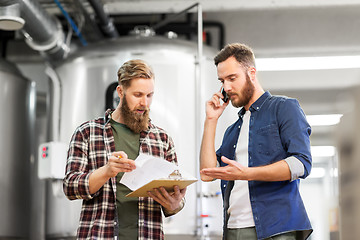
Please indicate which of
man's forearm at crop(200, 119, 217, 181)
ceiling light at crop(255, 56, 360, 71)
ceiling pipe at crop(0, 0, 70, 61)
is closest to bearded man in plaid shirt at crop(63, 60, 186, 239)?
man's forearm at crop(200, 119, 217, 181)

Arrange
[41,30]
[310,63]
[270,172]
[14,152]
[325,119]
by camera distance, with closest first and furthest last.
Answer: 1. [270,172]
2. [41,30]
3. [14,152]
4. [310,63]
5. [325,119]

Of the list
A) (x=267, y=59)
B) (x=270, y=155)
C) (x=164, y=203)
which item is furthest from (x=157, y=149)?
(x=267, y=59)

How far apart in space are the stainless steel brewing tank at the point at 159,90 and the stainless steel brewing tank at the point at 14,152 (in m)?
Answer: 0.69

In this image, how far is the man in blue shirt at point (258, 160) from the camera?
91.2 inches

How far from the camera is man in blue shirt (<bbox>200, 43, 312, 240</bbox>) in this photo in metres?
2.32

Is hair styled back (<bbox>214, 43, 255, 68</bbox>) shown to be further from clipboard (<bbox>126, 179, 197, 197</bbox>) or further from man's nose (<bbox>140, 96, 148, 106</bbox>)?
clipboard (<bbox>126, 179, 197, 197</bbox>)

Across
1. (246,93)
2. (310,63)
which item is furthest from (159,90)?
(246,93)

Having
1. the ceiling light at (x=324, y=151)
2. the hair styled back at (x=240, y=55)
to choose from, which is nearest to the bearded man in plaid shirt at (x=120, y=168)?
the hair styled back at (x=240, y=55)

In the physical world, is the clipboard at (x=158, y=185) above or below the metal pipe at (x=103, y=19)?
below

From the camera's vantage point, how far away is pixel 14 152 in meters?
5.98

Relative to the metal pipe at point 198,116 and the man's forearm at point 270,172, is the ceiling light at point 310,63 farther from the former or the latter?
the man's forearm at point 270,172

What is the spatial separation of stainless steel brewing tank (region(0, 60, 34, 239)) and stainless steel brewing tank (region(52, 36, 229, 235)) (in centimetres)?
69

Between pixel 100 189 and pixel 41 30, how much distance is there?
3.18 meters

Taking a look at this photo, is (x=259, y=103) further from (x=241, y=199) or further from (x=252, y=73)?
(x=241, y=199)
